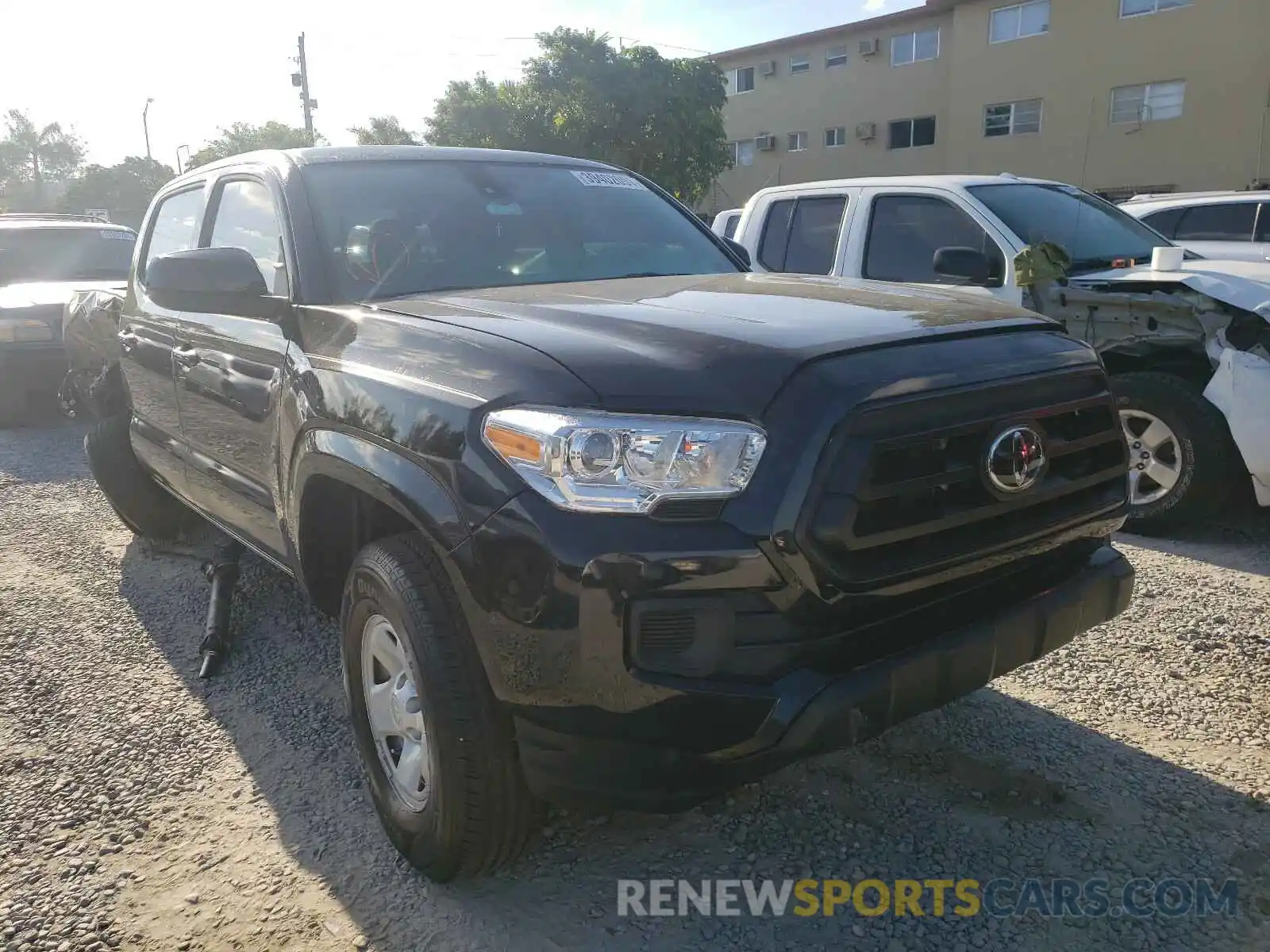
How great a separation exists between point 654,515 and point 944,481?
0.64 meters

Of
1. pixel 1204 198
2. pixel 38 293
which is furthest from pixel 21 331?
pixel 1204 198

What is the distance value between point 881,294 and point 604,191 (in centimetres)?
140

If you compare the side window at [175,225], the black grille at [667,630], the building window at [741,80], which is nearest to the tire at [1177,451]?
the black grille at [667,630]

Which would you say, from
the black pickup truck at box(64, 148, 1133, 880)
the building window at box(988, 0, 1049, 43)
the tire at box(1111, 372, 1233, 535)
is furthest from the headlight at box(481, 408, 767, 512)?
the building window at box(988, 0, 1049, 43)

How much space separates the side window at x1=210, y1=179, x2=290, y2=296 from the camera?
3.11 meters

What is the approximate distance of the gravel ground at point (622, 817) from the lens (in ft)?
7.46

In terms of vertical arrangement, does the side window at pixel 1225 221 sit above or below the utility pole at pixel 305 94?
below

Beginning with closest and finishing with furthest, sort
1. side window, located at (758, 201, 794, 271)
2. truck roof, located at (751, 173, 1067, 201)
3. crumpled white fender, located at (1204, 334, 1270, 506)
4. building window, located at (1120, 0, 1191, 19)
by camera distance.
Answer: crumpled white fender, located at (1204, 334, 1270, 506)
truck roof, located at (751, 173, 1067, 201)
side window, located at (758, 201, 794, 271)
building window, located at (1120, 0, 1191, 19)

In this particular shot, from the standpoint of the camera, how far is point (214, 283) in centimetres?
287

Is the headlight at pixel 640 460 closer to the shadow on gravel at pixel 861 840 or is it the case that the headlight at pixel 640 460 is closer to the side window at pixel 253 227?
the shadow on gravel at pixel 861 840

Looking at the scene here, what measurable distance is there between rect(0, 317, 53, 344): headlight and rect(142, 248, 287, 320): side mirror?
6.52 meters

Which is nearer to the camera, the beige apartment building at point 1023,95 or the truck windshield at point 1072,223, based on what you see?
the truck windshield at point 1072,223

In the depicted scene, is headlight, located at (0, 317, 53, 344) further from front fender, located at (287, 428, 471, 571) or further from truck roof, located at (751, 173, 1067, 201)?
front fender, located at (287, 428, 471, 571)

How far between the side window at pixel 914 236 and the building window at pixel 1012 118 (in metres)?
23.0
